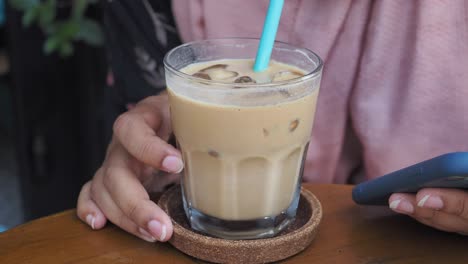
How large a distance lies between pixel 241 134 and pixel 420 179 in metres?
0.17

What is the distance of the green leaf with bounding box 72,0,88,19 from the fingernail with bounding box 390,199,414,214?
3.78 feet

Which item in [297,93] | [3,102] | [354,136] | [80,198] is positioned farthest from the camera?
[3,102]

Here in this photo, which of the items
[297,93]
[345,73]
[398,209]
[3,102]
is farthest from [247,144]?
[3,102]

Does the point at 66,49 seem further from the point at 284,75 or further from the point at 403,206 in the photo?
the point at 403,206

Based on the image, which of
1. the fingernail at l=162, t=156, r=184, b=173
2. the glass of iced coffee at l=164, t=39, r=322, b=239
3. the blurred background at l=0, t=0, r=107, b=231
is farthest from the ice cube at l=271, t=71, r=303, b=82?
the blurred background at l=0, t=0, r=107, b=231

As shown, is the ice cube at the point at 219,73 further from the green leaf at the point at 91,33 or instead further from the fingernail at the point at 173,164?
the green leaf at the point at 91,33

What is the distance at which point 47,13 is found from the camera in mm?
1549

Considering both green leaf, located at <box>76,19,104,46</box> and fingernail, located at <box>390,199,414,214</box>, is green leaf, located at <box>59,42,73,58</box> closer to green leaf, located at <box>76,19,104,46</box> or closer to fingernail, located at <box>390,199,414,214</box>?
green leaf, located at <box>76,19,104,46</box>

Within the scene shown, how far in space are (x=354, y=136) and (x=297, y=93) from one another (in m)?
0.38

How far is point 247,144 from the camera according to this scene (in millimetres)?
614

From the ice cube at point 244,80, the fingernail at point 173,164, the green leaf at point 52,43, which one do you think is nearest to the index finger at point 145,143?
the fingernail at point 173,164

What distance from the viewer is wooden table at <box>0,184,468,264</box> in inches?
25.0

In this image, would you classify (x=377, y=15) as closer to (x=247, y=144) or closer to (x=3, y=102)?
(x=247, y=144)

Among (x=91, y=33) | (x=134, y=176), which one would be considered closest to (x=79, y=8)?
(x=91, y=33)
